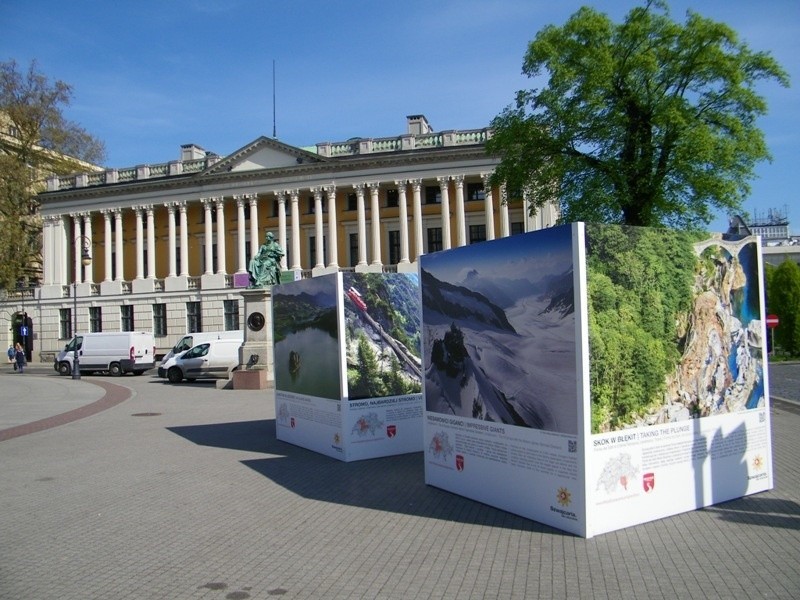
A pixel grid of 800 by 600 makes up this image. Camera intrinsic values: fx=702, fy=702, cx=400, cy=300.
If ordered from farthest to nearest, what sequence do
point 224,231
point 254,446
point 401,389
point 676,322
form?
point 224,231, point 254,446, point 401,389, point 676,322

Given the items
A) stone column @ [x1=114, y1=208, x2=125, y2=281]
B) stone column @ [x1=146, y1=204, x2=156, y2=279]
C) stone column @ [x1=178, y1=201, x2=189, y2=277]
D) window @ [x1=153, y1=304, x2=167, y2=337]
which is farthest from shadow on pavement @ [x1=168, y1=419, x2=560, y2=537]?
stone column @ [x1=114, y1=208, x2=125, y2=281]

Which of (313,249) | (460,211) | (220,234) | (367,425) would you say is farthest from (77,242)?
(367,425)

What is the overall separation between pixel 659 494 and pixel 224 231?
5356cm

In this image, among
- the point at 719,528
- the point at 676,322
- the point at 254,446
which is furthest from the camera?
the point at 254,446

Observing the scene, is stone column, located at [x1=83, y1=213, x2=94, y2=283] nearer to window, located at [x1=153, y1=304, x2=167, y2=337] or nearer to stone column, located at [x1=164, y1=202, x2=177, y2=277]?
window, located at [x1=153, y1=304, x2=167, y2=337]

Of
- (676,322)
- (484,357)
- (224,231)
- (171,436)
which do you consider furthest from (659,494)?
(224,231)

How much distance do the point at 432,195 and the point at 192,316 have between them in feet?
70.7

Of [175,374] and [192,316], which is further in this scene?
[192,316]

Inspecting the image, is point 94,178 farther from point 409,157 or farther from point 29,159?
point 409,157

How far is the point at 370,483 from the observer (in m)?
9.61

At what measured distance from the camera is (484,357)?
812 cm

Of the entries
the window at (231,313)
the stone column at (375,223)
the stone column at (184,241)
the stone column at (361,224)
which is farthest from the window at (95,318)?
the stone column at (375,223)

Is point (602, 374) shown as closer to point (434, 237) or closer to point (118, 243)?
point (434, 237)

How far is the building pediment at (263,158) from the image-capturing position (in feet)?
179
